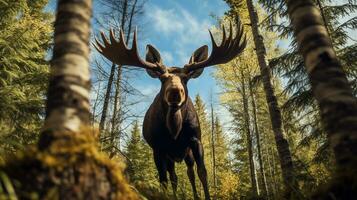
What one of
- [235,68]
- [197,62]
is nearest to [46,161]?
[197,62]

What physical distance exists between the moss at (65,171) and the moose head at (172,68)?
464cm

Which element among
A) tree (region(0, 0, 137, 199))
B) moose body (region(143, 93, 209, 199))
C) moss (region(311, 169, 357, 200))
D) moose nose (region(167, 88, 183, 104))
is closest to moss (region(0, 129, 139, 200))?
tree (region(0, 0, 137, 199))

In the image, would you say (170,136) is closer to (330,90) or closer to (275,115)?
(275,115)

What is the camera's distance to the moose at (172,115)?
7195mm

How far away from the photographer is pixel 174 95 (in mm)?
7035

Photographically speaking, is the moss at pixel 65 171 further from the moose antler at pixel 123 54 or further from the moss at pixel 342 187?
the moose antler at pixel 123 54

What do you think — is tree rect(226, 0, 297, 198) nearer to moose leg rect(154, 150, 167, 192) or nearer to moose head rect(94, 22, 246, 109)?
moose head rect(94, 22, 246, 109)

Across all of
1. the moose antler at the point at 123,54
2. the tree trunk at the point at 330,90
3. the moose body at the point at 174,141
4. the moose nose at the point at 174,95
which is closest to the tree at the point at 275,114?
the moose body at the point at 174,141

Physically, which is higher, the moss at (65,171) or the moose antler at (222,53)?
the moose antler at (222,53)

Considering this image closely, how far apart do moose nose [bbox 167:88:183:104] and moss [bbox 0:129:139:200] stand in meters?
4.54

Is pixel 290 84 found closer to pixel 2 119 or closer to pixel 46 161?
pixel 2 119

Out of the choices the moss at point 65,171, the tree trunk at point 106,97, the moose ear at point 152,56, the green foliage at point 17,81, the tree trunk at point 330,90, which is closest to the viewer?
the moss at point 65,171

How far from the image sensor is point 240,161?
1339 inches

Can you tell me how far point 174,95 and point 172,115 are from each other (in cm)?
45
